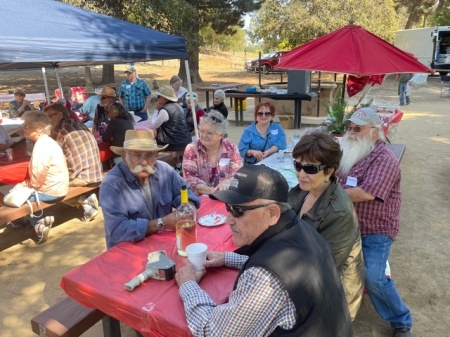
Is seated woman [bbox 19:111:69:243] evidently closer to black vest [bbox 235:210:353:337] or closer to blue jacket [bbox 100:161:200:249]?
blue jacket [bbox 100:161:200:249]

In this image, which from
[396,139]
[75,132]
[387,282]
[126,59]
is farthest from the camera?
[396,139]

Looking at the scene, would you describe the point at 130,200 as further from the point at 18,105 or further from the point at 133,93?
the point at 18,105

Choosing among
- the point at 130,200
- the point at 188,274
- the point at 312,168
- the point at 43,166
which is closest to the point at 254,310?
the point at 188,274

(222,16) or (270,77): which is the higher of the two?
(222,16)

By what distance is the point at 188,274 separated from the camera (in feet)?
5.79

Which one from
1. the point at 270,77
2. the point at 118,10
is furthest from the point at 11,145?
the point at 270,77

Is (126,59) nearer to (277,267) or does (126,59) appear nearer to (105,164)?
(105,164)

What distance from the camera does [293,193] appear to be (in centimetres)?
257

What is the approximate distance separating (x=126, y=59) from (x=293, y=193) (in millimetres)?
3332

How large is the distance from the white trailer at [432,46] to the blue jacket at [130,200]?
2249 cm

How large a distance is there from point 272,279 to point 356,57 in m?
3.57

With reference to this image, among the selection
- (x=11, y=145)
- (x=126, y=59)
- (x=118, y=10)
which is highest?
(x=118, y=10)

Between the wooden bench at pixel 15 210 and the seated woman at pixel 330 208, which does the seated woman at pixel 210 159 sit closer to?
the seated woman at pixel 330 208

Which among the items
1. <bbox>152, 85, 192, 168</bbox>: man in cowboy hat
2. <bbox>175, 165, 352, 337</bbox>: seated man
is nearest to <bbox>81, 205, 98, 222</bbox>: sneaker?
<bbox>152, 85, 192, 168</bbox>: man in cowboy hat
